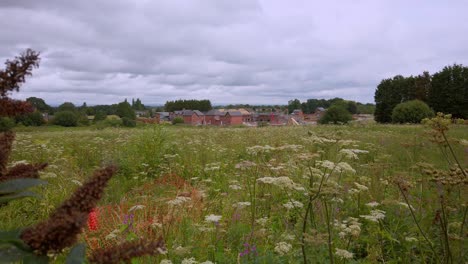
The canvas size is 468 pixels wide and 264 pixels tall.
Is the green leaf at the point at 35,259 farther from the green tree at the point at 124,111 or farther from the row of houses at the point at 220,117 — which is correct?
the row of houses at the point at 220,117

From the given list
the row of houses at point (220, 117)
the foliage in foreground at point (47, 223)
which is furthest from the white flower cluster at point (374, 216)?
the row of houses at point (220, 117)

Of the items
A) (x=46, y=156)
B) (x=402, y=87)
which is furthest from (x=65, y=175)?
(x=402, y=87)

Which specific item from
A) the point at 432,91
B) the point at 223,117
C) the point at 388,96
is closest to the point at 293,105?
the point at 223,117

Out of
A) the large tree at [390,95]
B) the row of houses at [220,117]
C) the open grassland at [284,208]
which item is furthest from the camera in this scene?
the row of houses at [220,117]

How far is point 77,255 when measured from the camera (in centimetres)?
103

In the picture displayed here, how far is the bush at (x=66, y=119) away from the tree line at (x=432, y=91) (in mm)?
62349

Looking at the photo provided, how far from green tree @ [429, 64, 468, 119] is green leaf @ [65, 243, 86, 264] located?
231 feet

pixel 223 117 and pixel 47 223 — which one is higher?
pixel 47 223

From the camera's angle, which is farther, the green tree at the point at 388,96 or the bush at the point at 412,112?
the green tree at the point at 388,96

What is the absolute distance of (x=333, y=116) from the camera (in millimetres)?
71875

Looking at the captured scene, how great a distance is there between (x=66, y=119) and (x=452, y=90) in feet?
226

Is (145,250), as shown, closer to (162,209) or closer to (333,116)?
(162,209)

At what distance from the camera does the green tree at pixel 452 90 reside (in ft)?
200

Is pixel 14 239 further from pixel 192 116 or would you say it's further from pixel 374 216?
pixel 192 116
